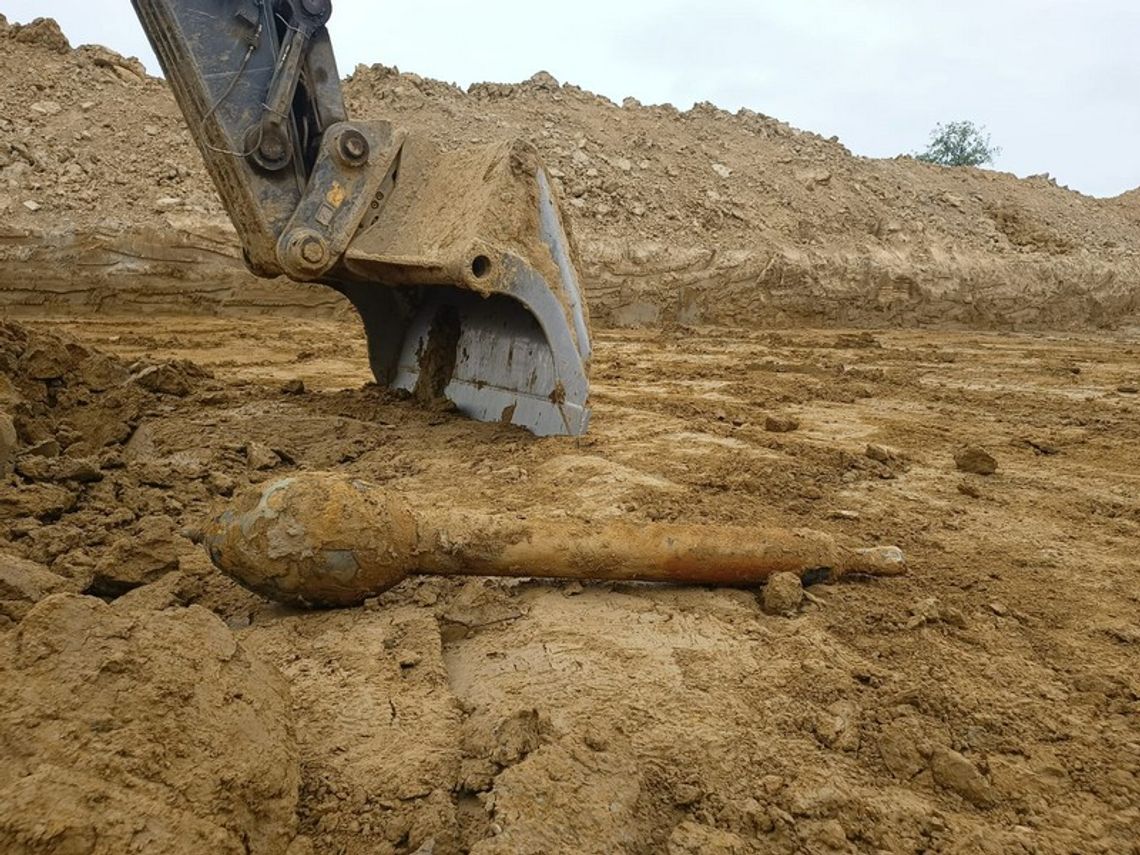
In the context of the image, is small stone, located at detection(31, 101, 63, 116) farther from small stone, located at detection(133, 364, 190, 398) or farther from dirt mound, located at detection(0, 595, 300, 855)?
dirt mound, located at detection(0, 595, 300, 855)

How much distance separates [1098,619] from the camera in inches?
85.3

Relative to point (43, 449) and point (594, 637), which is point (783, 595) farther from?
point (43, 449)

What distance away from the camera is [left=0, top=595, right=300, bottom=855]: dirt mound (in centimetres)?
106

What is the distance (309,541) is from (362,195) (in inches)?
101

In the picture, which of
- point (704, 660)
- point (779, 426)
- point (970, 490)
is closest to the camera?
point (704, 660)

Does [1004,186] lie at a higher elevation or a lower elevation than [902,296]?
higher

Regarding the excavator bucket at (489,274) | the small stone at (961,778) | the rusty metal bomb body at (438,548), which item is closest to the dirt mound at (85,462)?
the rusty metal bomb body at (438,548)

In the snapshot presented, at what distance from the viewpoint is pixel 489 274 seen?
3600 millimetres

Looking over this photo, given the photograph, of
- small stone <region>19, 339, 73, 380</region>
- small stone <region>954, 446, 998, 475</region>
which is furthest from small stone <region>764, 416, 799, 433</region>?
small stone <region>19, 339, 73, 380</region>

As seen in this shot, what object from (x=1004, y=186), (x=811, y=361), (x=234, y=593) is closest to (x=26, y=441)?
(x=234, y=593)

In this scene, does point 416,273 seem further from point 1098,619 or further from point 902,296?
point 902,296

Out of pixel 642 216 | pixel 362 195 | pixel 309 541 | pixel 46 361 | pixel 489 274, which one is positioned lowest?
pixel 46 361

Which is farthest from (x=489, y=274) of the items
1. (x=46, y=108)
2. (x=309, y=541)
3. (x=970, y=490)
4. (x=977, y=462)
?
(x=46, y=108)

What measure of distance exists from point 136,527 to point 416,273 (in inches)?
71.0
